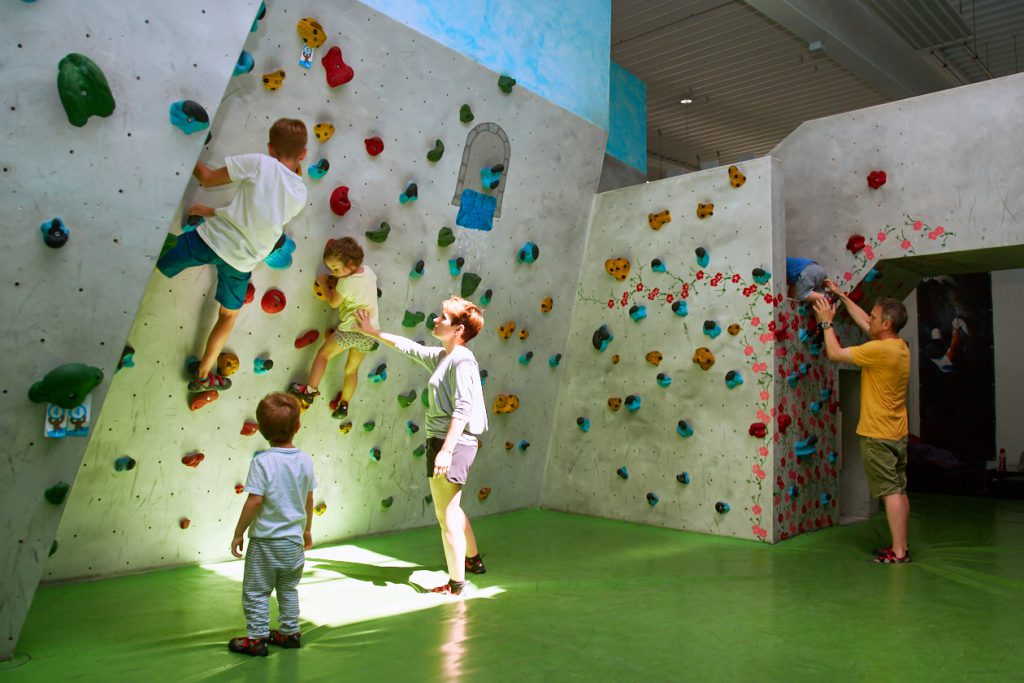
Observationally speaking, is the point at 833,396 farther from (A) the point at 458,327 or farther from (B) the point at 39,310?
(B) the point at 39,310

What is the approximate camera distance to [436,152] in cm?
461

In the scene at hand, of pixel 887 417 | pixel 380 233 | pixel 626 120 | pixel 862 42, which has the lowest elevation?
pixel 887 417

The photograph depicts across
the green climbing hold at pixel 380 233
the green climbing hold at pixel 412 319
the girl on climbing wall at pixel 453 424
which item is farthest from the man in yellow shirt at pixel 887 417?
the green climbing hold at pixel 380 233

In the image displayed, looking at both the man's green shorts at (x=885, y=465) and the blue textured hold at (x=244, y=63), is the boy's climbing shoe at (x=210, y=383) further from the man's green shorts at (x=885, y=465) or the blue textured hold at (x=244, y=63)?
the man's green shorts at (x=885, y=465)

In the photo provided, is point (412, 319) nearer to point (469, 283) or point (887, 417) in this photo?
point (469, 283)

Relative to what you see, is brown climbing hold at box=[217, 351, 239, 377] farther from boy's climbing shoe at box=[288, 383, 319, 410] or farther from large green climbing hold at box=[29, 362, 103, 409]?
large green climbing hold at box=[29, 362, 103, 409]

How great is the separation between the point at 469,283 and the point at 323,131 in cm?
154

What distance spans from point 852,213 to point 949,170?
0.70m

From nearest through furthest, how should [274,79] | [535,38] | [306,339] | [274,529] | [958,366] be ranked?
[274,529] < [274,79] < [306,339] < [535,38] < [958,366]

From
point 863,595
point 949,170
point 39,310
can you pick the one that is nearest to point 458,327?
point 39,310

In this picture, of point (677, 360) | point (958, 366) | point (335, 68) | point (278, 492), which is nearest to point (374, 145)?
point (335, 68)

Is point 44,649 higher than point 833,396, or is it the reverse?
point 833,396

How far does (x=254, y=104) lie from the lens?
368 cm

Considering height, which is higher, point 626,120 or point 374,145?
point 626,120
